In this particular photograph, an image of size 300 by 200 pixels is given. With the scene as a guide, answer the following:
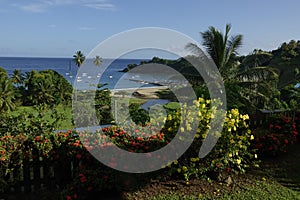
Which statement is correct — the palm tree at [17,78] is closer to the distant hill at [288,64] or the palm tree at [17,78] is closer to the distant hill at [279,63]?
the distant hill at [279,63]

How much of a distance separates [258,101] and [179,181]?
713 cm

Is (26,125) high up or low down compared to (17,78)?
down

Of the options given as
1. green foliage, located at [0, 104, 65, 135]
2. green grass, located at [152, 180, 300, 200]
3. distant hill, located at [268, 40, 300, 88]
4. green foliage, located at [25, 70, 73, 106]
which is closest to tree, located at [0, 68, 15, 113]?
green foliage, located at [25, 70, 73, 106]

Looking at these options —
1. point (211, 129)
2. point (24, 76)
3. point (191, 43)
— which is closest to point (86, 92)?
point (191, 43)

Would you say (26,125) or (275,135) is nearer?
(26,125)

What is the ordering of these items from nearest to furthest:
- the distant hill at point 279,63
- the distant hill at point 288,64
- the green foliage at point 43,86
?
the distant hill at point 279,63, the distant hill at point 288,64, the green foliage at point 43,86

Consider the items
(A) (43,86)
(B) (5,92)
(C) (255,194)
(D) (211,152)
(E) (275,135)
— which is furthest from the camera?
(A) (43,86)

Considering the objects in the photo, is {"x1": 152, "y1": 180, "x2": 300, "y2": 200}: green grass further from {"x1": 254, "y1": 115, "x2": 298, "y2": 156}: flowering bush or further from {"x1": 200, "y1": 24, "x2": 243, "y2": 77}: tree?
{"x1": 200, "y1": 24, "x2": 243, "y2": 77}: tree

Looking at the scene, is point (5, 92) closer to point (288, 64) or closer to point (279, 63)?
point (279, 63)

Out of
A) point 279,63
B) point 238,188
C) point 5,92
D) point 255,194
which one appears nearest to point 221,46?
point 238,188

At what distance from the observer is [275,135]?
500 centimetres

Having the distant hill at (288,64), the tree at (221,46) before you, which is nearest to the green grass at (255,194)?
the tree at (221,46)

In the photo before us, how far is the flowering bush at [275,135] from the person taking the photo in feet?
15.9

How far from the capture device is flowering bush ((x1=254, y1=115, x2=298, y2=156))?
4.83 m
